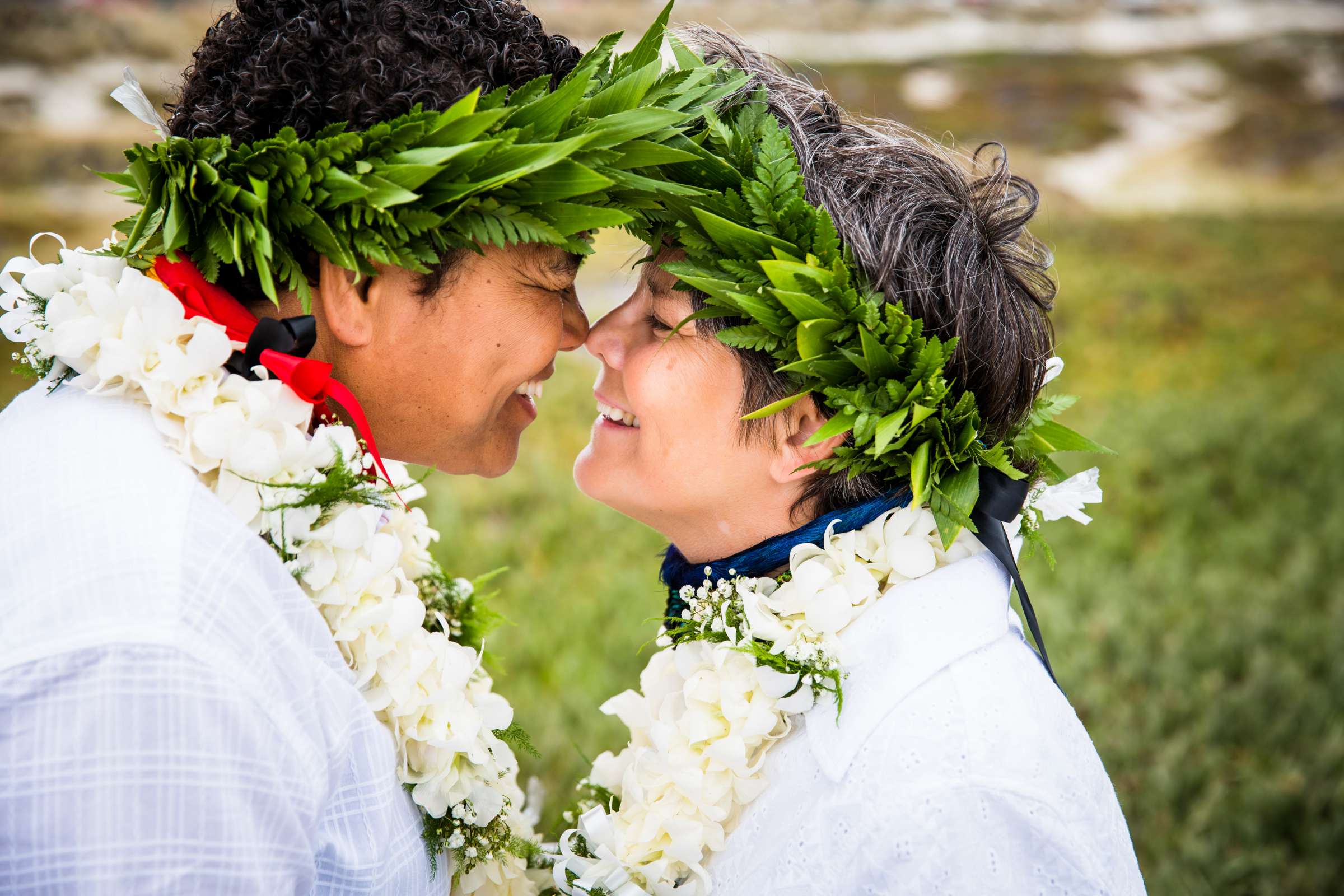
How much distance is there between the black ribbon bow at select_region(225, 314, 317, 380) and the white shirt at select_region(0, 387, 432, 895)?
237 millimetres

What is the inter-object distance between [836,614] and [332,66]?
163 centimetres

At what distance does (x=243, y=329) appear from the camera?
2252mm

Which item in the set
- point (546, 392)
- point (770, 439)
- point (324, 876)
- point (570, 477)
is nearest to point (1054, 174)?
point (546, 392)

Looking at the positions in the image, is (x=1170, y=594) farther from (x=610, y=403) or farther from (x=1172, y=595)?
(x=610, y=403)

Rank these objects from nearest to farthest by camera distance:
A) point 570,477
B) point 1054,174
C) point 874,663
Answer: point 874,663, point 570,477, point 1054,174

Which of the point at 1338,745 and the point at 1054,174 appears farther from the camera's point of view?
the point at 1054,174

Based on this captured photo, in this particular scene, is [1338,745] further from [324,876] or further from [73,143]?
[73,143]

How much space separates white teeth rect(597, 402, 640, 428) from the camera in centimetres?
292

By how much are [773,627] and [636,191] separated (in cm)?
108

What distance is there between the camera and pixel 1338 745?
5301mm

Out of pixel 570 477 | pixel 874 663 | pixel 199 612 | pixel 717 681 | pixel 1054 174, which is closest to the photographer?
pixel 199 612

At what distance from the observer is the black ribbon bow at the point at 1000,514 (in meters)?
2.44

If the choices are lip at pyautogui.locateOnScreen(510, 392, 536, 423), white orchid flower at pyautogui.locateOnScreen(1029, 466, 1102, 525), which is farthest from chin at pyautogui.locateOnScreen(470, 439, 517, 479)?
white orchid flower at pyautogui.locateOnScreen(1029, 466, 1102, 525)

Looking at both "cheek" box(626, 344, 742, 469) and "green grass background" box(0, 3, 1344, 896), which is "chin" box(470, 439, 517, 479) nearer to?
"cheek" box(626, 344, 742, 469)
